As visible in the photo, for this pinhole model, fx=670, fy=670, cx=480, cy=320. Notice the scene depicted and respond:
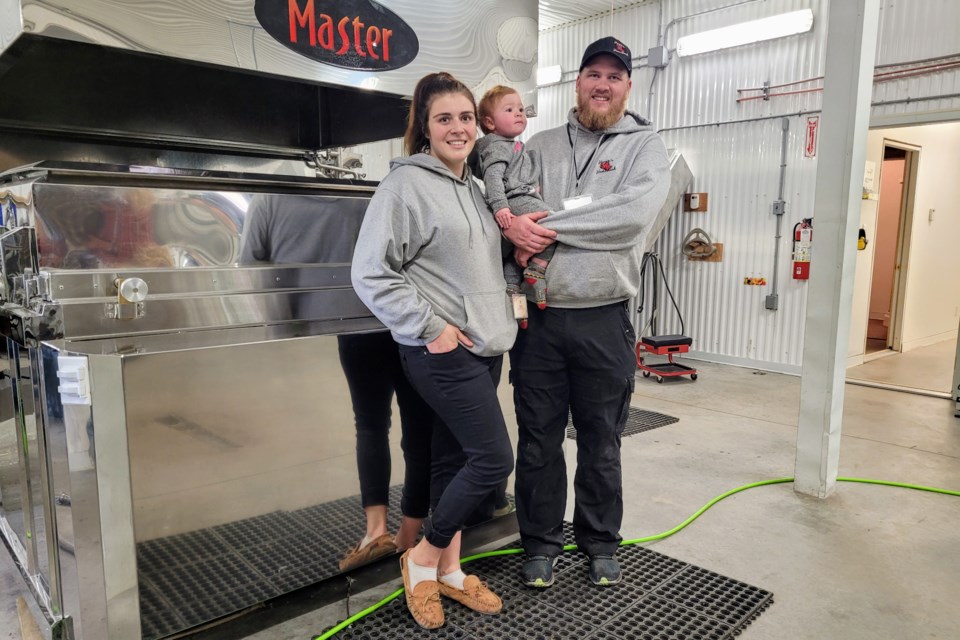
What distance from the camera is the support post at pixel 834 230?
9.36 feet

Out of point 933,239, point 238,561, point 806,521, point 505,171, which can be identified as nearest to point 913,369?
point 933,239

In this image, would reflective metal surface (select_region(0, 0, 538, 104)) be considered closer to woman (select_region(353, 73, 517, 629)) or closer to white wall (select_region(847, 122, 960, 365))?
woman (select_region(353, 73, 517, 629))

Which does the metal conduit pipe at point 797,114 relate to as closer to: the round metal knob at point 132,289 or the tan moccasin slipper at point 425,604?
the tan moccasin slipper at point 425,604

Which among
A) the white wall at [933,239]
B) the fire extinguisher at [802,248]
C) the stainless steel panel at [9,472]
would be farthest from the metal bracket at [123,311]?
the white wall at [933,239]

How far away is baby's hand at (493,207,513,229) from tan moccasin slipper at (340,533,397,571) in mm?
1091

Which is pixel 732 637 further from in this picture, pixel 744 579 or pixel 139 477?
pixel 139 477

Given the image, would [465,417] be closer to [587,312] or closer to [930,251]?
[587,312]

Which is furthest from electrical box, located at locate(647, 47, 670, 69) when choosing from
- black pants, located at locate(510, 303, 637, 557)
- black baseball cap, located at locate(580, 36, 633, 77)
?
black pants, located at locate(510, 303, 637, 557)

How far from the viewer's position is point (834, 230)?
9.61ft

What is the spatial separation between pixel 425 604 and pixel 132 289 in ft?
3.89

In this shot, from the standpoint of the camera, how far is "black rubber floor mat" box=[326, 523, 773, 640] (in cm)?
195

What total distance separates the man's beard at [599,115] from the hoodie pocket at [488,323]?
635 millimetres

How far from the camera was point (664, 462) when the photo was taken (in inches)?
139

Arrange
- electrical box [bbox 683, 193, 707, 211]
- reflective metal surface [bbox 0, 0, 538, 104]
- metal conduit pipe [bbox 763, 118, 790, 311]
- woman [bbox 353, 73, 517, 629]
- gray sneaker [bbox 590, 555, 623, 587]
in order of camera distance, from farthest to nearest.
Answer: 1. electrical box [bbox 683, 193, 707, 211]
2. metal conduit pipe [bbox 763, 118, 790, 311]
3. gray sneaker [bbox 590, 555, 623, 587]
4. woman [bbox 353, 73, 517, 629]
5. reflective metal surface [bbox 0, 0, 538, 104]
